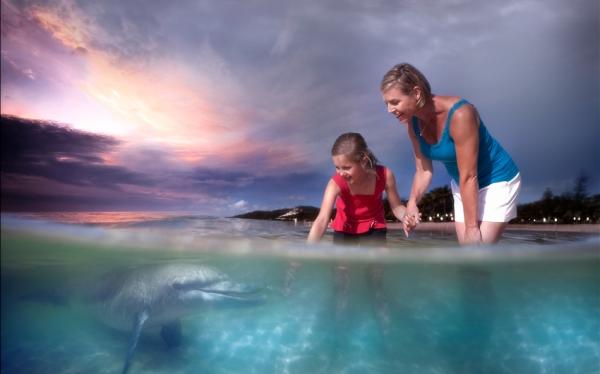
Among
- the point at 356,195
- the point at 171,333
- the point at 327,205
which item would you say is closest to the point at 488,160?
the point at 356,195

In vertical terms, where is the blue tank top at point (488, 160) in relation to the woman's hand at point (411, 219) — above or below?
above

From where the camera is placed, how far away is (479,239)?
2.79 meters

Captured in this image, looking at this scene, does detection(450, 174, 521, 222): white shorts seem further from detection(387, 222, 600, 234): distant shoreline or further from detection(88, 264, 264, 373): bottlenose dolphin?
detection(88, 264, 264, 373): bottlenose dolphin

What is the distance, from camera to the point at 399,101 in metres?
2.73

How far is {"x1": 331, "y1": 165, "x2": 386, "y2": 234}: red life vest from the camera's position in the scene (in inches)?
152

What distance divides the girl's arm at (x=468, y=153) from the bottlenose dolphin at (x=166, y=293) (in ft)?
17.6

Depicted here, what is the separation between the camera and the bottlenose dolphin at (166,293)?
6957 mm

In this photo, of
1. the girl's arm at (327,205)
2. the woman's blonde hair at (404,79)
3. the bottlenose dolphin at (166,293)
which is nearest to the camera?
the woman's blonde hair at (404,79)

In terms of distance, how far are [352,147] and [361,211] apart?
0.75 m

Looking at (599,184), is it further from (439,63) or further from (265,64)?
(265,64)

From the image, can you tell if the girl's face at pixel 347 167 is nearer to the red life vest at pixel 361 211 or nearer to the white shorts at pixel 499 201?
the red life vest at pixel 361 211

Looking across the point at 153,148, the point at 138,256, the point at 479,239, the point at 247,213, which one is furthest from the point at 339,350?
the point at 479,239

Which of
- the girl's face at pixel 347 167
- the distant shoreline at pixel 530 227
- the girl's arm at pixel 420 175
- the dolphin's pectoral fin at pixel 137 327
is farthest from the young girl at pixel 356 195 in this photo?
the dolphin's pectoral fin at pixel 137 327

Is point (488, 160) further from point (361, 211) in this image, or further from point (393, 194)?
point (361, 211)
